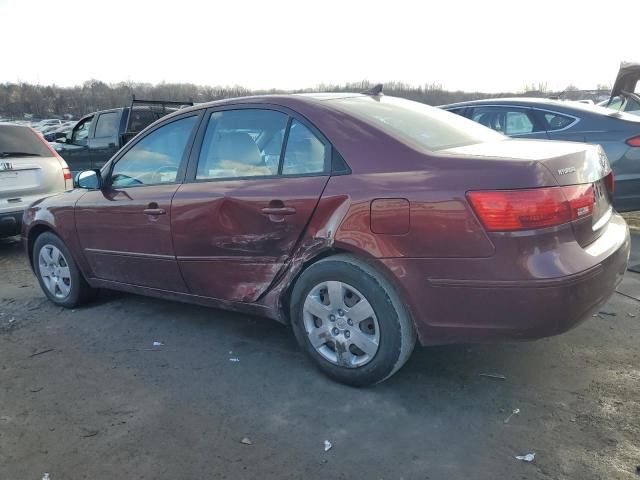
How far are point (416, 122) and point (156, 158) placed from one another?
1.93 metres

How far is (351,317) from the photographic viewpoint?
3.00 m

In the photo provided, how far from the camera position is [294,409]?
2912 mm

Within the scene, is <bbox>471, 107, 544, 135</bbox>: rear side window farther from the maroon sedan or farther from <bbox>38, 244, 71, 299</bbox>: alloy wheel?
<bbox>38, 244, 71, 299</bbox>: alloy wheel

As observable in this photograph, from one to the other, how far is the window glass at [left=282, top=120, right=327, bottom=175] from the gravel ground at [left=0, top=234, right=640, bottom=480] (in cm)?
123

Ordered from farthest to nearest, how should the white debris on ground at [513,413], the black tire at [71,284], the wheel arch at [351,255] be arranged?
the black tire at [71,284]
the wheel arch at [351,255]
the white debris on ground at [513,413]

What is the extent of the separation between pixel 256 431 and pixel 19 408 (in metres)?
1.42

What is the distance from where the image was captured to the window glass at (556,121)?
6.19 m

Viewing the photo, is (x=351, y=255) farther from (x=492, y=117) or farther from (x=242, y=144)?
(x=492, y=117)

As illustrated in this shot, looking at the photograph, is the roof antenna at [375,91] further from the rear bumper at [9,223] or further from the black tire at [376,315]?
the rear bumper at [9,223]

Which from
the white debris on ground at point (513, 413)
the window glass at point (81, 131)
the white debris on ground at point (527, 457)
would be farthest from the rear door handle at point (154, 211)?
the window glass at point (81, 131)

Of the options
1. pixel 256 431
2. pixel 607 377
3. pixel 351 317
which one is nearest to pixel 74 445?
pixel 256 431

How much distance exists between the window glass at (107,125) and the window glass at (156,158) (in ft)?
20.5

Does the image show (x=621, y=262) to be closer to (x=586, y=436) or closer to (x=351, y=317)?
(x=586, y=436)

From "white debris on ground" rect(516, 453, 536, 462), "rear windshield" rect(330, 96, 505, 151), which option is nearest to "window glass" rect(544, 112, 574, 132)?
"rear windshield" rect(330, 96, 505, 151)
